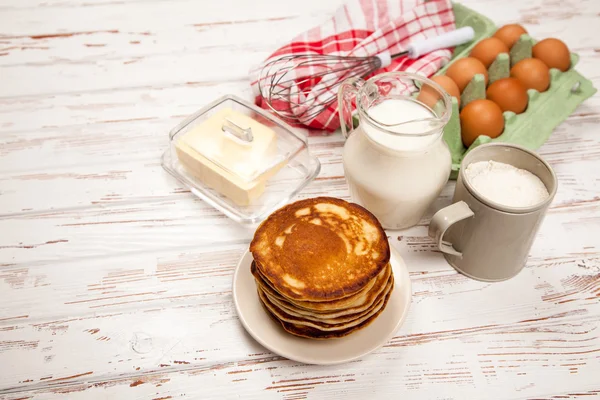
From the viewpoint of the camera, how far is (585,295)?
0.94 m

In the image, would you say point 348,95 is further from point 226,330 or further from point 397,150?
point 226,330

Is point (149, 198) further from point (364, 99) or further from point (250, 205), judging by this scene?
point (364, 99)

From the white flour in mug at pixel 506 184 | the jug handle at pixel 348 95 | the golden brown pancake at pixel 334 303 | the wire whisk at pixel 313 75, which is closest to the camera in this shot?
the golden brown pancake at pixel 334 303

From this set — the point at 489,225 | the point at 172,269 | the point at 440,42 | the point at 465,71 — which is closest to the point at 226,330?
the point at 172,269

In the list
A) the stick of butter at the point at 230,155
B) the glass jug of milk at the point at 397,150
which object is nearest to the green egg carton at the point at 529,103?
the glass jug of milk at the point at 397,150

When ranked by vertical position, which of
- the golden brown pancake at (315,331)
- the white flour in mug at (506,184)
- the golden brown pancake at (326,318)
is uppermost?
the white flour in mug at (506,184)

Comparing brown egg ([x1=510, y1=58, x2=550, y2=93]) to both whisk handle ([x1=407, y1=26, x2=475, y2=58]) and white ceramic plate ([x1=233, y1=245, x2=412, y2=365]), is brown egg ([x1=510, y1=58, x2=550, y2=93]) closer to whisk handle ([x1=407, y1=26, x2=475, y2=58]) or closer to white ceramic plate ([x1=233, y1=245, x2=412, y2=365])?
whisk handle ([x1=407, y1=26, x2=475, y2=58])

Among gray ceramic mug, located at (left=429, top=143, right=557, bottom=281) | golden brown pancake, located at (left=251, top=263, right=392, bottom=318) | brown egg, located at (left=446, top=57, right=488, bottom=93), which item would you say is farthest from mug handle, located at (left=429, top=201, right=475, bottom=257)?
brown egg, located at (left=446, top=57, right=488, bottom=93)

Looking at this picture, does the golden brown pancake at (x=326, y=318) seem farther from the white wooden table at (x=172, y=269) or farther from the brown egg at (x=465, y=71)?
the brown egg at (x=465, y=71)

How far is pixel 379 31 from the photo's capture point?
1.30m

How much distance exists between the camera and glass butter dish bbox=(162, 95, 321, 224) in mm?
1034

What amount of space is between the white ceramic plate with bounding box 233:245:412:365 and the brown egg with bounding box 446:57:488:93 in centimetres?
48

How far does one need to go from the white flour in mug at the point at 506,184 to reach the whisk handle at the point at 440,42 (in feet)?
1.43

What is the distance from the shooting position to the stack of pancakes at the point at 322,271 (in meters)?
0.76
